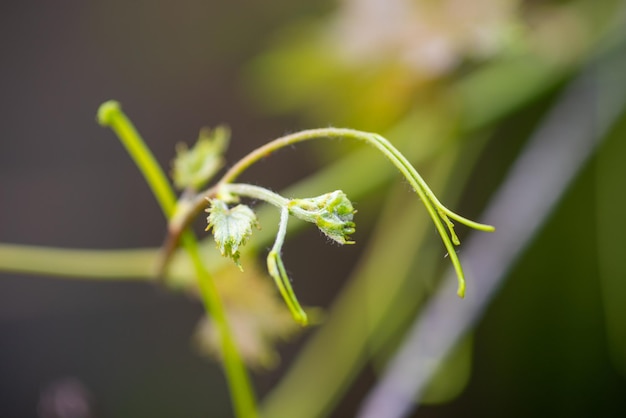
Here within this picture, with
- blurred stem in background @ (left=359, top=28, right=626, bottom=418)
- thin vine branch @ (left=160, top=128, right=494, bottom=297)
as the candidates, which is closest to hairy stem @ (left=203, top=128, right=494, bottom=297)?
thin vine branch @ (left=160, top=128, right=494, bottom=297)

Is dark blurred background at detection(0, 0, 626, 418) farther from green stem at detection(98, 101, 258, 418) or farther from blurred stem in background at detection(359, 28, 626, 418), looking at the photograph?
green stem at detection(98, 101, 258, 418)

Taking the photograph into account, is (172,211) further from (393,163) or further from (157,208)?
(157,208)

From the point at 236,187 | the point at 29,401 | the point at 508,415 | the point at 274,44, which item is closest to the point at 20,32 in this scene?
the point at 274,44

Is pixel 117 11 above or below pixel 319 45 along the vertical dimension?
above

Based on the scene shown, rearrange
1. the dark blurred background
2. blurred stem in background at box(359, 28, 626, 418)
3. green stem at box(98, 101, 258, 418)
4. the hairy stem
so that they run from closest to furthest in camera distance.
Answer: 1. the hairy stem
2. green stem at box(98, 101, 258, 418)
3. blurred stem in background at box(359, 28, 626, 418)
4. the dark blurred background

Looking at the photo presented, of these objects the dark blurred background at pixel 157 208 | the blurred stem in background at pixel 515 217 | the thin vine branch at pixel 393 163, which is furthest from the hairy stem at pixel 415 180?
the dark blurred background at pixel 157 208

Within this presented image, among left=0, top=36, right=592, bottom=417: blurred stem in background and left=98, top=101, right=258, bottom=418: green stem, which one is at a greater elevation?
left=98, top=101, right=258, bottom=418: green stem

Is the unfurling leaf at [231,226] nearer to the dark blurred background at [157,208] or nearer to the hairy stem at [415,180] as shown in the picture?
the hairy stem at [415,180]

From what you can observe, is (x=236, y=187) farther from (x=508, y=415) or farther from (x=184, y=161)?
(x=508, y=415)
